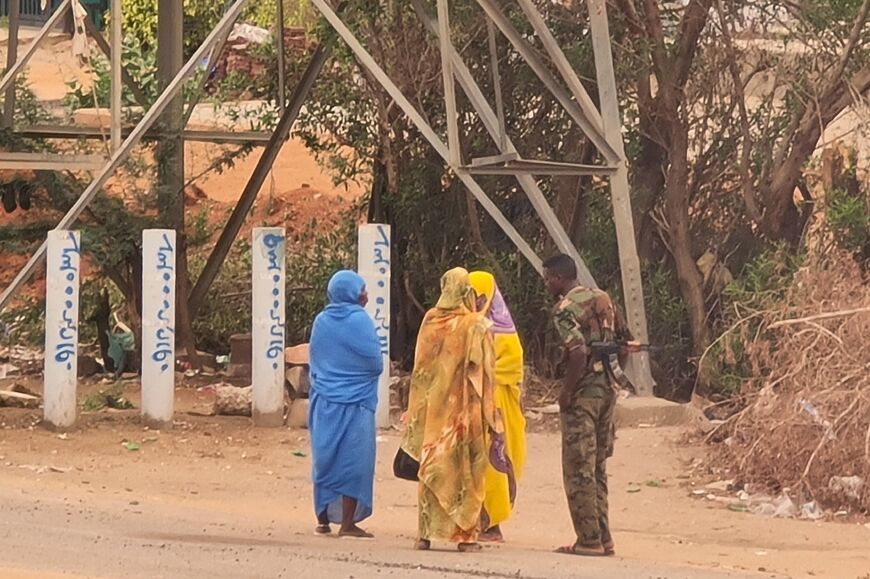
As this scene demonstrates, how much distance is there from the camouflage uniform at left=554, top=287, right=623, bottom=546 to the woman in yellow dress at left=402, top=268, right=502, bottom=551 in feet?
1.39

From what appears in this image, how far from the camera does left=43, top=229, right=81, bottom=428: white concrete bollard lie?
12250 millimetres

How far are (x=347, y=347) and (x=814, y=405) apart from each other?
3245 mm

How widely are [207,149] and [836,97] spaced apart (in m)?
13.1

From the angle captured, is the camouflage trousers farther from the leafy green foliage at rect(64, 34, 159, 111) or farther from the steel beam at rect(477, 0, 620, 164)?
the leafy green foliage at rect(64, 34, 159, 111)

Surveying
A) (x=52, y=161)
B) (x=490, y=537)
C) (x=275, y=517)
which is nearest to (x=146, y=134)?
(x=52, y=161)

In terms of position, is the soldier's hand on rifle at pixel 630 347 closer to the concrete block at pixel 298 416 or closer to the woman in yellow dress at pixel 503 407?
the woman in yellow dress at pixel 503 407

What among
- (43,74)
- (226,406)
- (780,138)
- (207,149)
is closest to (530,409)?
(226,406)

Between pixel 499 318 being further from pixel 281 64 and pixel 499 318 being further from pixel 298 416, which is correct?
pixel 281 64

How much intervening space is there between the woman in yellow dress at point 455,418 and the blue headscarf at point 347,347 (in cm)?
55

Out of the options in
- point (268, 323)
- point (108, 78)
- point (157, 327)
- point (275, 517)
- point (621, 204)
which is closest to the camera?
point (275, 517)

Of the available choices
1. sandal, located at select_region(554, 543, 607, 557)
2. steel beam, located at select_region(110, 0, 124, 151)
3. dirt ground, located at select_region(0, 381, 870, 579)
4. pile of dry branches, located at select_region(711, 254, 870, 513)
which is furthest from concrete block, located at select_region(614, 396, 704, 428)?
sandal, located at select_region(554, 543, 607, 557)

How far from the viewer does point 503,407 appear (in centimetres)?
912

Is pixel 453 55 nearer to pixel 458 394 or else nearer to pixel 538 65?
pixel 538 65

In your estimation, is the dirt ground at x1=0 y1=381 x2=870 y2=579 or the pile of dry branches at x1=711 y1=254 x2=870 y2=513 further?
the pile of dry branches at x1=711 y1=254 x2=870 y2=513
